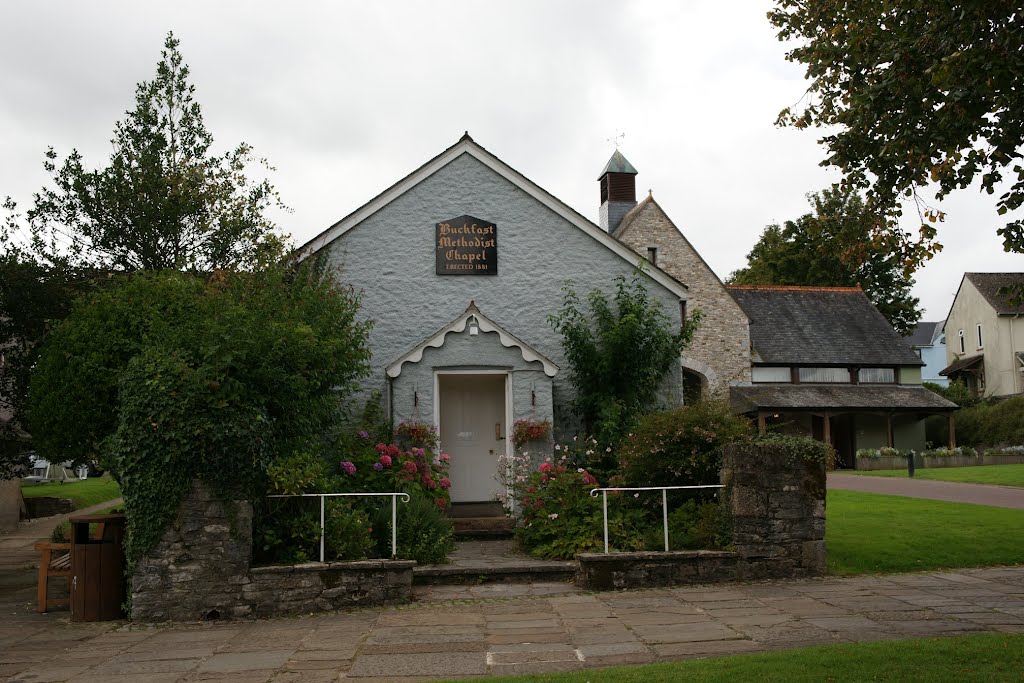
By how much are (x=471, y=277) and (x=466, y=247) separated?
0.55 m

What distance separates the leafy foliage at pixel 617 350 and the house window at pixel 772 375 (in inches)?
844

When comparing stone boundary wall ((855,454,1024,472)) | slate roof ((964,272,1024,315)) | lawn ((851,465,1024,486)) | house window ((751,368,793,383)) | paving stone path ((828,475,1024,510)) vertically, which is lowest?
paving stone path ((828,475,1024,510))

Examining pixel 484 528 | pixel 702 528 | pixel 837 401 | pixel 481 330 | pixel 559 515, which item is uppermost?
pixel 481 330

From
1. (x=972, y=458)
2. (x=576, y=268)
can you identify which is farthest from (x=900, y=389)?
(x=576, y=268)

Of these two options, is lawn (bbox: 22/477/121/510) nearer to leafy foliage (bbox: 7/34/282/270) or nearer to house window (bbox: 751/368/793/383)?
leafy foliage (bbox: 7/34/282/270)

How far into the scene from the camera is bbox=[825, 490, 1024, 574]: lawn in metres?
11.5

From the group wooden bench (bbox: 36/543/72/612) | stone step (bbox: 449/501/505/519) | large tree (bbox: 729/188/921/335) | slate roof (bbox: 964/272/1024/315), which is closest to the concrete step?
stone step (bbox: 449/501/505/519)

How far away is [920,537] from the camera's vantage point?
12734mm

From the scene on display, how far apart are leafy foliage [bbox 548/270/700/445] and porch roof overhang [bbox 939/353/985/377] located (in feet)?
132

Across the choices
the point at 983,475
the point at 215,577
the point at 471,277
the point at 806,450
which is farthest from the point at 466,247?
the point at 983,475

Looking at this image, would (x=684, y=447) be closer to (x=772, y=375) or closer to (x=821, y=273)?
(x=772, y=375)

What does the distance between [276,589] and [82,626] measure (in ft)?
6.77

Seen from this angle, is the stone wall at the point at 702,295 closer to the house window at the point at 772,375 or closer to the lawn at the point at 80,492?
the house window at the point at 772,375

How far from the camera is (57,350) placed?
10.9 metres
